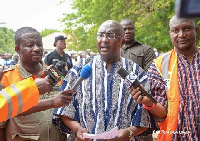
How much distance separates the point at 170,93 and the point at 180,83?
13 cm

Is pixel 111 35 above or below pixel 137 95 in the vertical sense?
above

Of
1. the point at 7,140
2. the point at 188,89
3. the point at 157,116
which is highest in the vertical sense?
the point at 188,89

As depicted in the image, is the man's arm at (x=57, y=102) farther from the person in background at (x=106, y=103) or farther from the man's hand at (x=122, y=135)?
the man's hand at (x=122, y=135)

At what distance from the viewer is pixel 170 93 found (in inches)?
105

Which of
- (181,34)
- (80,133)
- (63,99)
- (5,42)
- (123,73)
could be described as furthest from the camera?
(5,42)

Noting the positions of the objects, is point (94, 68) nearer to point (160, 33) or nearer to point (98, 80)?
point (98, 80)

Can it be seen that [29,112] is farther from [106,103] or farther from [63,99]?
[106,103]

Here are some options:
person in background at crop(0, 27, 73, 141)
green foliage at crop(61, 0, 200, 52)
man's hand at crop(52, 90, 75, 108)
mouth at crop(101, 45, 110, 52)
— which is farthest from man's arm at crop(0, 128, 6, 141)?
green foliage at crop(61, 0, 200, 52)

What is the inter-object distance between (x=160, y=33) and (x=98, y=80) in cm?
1022

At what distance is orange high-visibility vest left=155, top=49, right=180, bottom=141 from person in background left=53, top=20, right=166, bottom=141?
0.09 metres

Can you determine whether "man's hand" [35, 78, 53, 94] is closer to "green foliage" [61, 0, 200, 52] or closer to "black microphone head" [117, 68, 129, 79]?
"black microphone head" [117, 68, 129, 79]

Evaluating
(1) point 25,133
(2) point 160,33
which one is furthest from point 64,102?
(2) point 160,33

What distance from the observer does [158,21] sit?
43.3 ft

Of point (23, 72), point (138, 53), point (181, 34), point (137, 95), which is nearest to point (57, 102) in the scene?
point (23, 72)
